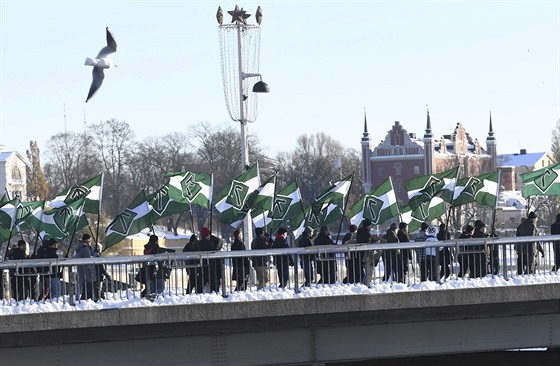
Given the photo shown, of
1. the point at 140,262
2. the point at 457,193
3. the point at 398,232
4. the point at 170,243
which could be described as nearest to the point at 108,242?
the point at 140,262

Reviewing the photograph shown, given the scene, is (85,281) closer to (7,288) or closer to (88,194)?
(7,288)

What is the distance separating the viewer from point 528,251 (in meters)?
25.5

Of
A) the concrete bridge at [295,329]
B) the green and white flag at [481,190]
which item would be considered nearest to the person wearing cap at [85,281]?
the concrete bridge at [295,329]

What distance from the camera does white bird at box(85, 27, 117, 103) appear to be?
88.6ft

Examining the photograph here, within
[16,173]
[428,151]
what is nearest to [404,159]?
[428,151]

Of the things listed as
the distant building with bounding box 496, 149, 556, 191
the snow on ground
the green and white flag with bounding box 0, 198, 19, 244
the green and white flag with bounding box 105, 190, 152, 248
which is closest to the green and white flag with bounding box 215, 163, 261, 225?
the green and white flag with bounding box 105, 190, 152, 248

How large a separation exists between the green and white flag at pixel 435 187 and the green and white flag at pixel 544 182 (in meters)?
1.44

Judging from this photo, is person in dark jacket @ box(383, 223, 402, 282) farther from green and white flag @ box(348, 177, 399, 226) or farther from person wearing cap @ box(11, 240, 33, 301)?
person wearing cap @ box(11, 240, 33, 301)

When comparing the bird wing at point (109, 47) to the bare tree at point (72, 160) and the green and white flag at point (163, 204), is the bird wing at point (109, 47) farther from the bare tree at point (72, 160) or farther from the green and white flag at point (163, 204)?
the bare tree at point (72, 160)

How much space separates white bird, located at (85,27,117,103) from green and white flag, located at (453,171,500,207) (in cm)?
729

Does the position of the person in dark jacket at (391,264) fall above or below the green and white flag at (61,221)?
below

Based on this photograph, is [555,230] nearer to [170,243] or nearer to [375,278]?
[375,278]

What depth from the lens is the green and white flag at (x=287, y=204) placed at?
94.1ft

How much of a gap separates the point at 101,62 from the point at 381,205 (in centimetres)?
600
